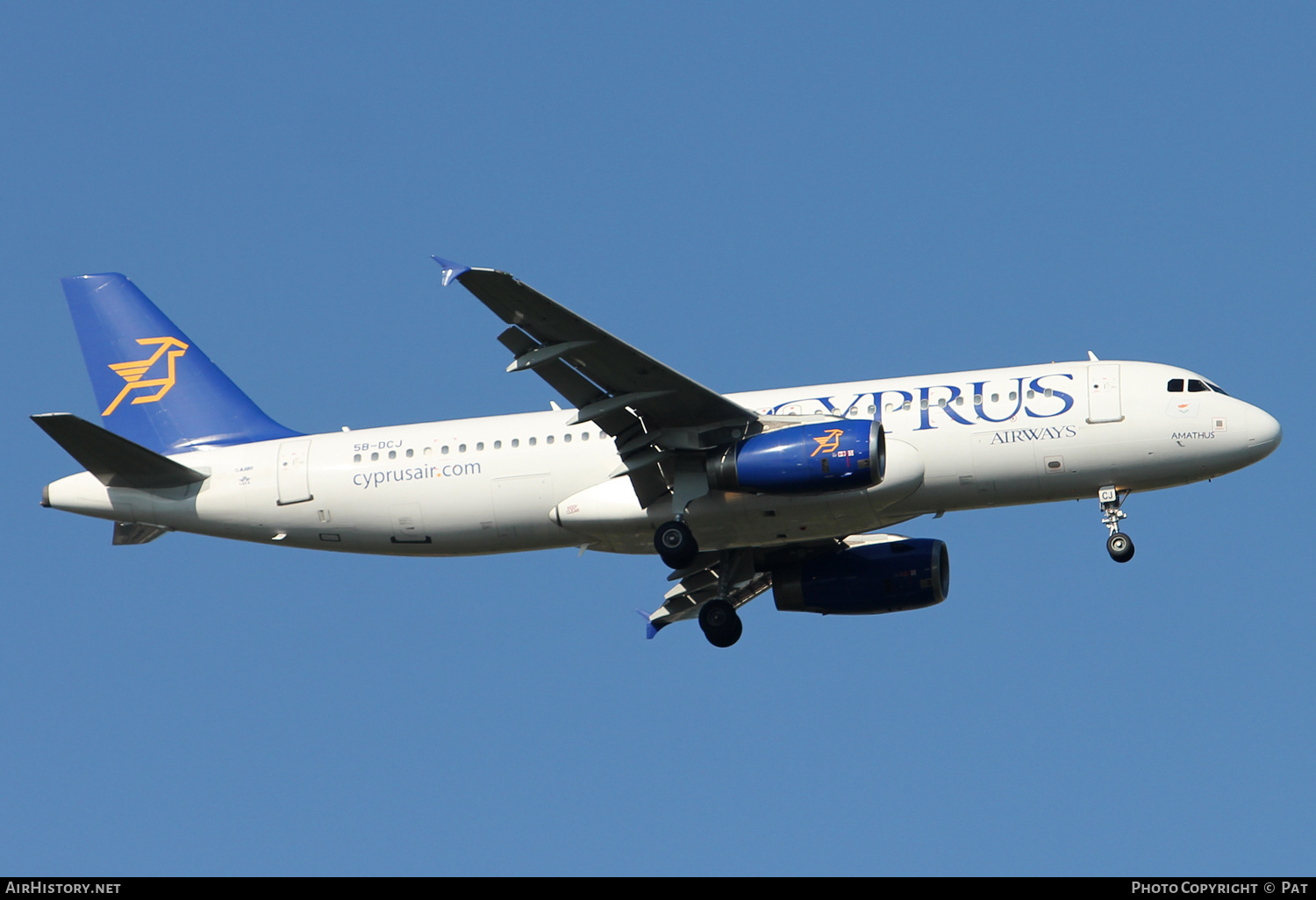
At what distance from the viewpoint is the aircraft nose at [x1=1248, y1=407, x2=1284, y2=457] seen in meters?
32.0

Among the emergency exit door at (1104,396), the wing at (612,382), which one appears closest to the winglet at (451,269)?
the wing at (612,382)

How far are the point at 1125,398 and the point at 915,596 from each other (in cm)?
747

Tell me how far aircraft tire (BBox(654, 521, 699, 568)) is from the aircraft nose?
38.2 feet

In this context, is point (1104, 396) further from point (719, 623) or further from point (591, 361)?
point (591, 361)

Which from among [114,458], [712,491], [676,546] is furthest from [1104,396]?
[114,458]

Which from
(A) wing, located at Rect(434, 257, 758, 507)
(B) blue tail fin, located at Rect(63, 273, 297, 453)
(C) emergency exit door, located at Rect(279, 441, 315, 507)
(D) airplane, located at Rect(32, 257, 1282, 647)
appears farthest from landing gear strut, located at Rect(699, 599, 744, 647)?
(B) blue tail fin, located at Rect(63, 273, 297, 453)

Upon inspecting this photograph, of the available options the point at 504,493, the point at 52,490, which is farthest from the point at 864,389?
the point at 52,490

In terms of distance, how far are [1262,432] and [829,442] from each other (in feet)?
29.9

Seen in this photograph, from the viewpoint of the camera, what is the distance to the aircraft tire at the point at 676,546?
32.4 meters

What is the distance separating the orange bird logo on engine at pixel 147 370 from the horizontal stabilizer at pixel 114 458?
2.93m

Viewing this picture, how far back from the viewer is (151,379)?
38.2 metres

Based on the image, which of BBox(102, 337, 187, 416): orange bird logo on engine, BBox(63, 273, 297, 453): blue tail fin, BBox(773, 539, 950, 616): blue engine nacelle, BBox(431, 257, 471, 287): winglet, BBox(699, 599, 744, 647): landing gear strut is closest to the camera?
BBox(431, 257, 471, 287): winglet

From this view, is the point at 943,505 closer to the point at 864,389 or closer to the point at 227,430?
the point at 864,389

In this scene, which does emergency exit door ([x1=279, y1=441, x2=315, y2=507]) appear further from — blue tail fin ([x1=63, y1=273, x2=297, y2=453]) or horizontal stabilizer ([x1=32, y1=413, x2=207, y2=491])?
horizontal stabilizer ([x1=32, y1=413, x2=207, y2=491])
